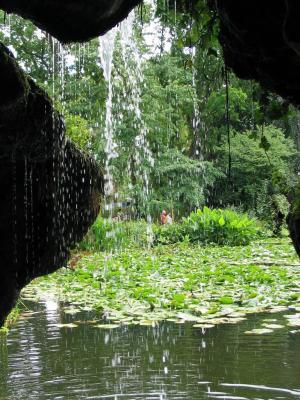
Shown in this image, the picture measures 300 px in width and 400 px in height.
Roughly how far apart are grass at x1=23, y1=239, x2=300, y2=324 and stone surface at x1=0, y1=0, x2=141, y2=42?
413 centimetres

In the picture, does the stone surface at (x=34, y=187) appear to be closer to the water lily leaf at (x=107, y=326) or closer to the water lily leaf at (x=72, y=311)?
the water lily leaf at (x=107, y=326)

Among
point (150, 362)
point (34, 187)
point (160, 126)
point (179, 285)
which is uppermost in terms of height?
point (160, 126)

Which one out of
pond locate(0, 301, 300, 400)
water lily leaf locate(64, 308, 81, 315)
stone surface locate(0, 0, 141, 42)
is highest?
stone surface locate(0, 0, 141, 42)

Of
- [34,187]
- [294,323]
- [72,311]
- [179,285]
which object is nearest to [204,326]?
[294,323]

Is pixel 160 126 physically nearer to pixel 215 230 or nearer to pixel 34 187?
pixel 215 230

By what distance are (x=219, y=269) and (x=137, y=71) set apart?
14.5 meters

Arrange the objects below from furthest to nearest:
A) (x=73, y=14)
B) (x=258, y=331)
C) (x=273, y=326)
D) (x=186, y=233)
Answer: (x=186, y=233) < (x=273, y=326) < (x=258, y=331) < (x=73, y=14)

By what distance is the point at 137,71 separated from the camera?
2323cm

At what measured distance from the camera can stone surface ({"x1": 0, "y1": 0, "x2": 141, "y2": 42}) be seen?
3088 mm

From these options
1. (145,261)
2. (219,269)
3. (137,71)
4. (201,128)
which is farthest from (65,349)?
(201,128)

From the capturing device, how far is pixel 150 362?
16.8 ft

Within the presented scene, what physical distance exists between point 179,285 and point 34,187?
556 centimetres

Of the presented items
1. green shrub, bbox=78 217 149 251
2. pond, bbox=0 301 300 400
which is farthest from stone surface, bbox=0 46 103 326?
green shrub, bbox=78 217 149 251

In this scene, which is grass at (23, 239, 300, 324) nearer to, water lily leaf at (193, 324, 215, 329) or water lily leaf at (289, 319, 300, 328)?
water lily leaf at (193, 324, 215, 329)
